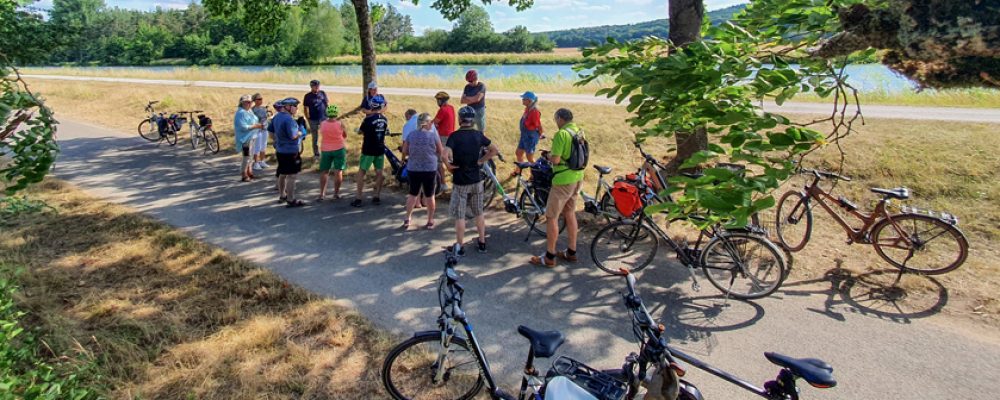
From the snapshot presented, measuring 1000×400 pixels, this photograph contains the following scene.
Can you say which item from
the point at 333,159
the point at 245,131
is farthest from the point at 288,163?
the point at 245,131

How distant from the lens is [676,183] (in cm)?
204

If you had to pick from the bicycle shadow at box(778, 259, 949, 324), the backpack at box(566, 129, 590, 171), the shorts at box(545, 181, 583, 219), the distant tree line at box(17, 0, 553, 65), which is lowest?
the bicycle shadow at box(778, 259, 949, 324)

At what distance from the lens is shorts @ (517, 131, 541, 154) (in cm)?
951

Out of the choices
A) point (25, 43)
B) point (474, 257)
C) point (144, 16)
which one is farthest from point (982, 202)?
point (144, 16)

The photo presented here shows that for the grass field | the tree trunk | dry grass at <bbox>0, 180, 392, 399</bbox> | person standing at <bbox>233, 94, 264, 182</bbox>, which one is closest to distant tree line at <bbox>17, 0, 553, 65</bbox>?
the grass field

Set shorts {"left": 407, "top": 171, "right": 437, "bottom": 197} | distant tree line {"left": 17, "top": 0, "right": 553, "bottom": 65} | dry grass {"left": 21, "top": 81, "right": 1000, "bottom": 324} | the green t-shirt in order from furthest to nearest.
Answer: distant tree line {"left": 17, "top": 0, "right": 553, "bottom": 65} < shorts {"left": 407, "top": 171, "right": 437, "bottom": 197} < dry grass {"left": 21, "top": 81, "right": 1000, "bottom": 324} < the green t-shirt

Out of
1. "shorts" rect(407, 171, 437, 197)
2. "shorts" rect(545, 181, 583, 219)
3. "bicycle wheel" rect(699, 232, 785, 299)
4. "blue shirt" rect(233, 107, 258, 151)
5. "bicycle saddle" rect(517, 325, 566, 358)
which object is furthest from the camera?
"blue shirt" rect(233, 107, 258, 151)

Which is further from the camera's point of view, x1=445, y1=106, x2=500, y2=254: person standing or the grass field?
the grass field

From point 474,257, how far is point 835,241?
506 cm

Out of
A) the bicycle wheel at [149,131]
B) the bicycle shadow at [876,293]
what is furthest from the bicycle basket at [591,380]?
the bicycle wheel at [149,131]

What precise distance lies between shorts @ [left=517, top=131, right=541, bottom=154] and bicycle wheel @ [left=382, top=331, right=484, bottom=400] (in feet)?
20.1

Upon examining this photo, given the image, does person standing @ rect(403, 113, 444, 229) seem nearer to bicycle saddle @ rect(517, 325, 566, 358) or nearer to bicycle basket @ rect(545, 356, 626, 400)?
bicycle saddle @ rect(517, 325, 566, 358)

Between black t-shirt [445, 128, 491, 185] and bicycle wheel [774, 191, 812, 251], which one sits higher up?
black t-shirt [445, 128, 491, 185]

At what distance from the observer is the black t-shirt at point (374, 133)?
817cm
